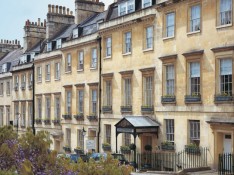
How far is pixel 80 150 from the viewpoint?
134ft

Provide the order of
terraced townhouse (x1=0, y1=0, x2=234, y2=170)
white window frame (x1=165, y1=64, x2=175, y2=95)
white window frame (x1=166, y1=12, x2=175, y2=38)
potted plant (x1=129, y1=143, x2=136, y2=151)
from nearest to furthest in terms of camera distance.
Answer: terraced townhouse (x1=0, y1=0, x2=234, y2=170) → white window frame (x1=165, y1=64, x2=175, y2=95) → white window frame (x1=166, y1=12, x2=175, y2=38) → potted plant (x1=129, y1=143, x2=136, y2=151)

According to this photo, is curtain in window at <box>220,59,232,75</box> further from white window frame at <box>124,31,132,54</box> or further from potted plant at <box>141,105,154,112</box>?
white window frame at <box>124,31,132,54</box>

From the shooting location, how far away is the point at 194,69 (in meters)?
28.2

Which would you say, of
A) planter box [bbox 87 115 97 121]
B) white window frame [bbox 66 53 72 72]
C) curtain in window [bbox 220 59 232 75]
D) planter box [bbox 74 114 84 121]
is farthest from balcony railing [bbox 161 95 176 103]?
white window frame [bbox 66 53 72 72]

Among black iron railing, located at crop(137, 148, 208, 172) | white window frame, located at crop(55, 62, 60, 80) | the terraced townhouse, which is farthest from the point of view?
white window frame, located at crop(55, 62, 60, 80)

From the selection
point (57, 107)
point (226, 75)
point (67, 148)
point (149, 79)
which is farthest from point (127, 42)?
point (57, 107)

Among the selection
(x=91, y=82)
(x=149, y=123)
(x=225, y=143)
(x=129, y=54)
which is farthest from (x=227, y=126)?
(x=91, y=82)

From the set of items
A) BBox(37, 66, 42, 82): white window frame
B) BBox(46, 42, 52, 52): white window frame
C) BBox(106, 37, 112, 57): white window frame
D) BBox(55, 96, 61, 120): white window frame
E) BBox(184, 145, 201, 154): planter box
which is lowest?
BBox(184, 145, 201, 154): planter box

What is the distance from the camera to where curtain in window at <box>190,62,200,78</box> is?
91.7 feet

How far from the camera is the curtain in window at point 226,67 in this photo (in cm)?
2570

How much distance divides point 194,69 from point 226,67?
2.67 metres

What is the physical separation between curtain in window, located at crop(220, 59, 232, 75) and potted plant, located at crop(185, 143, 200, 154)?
4.54 meters

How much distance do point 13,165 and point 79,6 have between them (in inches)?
1349

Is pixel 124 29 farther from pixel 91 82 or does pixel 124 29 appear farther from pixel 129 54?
pixel 91 82
